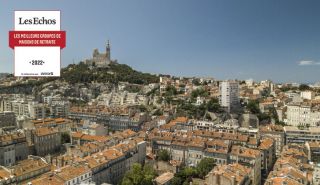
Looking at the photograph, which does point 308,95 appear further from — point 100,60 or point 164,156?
point 100,60

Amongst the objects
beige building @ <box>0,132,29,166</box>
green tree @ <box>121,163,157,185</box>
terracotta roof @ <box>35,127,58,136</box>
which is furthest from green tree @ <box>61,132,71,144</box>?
green tree @ <box>121,163,157,185</box>

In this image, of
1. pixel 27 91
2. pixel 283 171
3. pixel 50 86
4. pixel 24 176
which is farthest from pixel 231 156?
pixel 27 91

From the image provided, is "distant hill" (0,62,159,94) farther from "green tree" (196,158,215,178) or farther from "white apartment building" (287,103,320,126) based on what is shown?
"green tree" (196,158,215,178)

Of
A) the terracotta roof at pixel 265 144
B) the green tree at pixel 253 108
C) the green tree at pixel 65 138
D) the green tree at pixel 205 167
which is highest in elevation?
the green tree at pixel 253 108

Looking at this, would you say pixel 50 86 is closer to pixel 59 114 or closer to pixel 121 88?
pixel 121 88

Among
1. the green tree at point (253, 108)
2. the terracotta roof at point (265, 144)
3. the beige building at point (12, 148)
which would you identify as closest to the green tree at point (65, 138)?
the beige building at point (12, 148)

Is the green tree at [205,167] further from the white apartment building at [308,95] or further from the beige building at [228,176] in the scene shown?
the white apartment building at [308,95]

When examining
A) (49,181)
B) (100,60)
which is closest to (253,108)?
(49,181)
